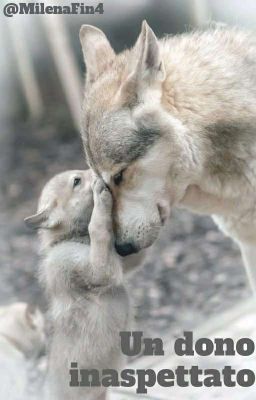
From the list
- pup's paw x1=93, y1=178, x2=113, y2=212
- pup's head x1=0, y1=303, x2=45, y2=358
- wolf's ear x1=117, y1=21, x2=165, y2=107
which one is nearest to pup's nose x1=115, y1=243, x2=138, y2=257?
pup's paw x1=93, y1=178, x2=113, y2=212

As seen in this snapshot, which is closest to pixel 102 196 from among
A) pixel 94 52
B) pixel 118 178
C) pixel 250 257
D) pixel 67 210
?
pixel 118 178

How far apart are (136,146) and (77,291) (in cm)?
72

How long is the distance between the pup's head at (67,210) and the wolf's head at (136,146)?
27 cm

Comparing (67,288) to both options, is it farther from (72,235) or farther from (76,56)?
(76,56)

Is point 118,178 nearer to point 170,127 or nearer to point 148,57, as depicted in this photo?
point 170,127

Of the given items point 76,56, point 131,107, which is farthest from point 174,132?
point 76,56

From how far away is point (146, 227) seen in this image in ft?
10.7

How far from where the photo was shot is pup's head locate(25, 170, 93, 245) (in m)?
3.52

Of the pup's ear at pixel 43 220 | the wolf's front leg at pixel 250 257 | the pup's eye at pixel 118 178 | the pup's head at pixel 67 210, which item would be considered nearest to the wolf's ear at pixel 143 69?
the pup's eye at pixel 118 178

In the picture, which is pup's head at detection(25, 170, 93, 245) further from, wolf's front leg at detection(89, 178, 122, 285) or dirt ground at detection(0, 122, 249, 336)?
dirt ground at detection(0, 122, 249, 336)

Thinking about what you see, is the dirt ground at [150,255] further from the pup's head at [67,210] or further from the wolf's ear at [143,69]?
the wolf's ear at [143,69]

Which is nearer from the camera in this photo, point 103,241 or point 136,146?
point 136,146

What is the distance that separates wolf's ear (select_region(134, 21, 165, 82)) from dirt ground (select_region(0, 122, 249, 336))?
207cm

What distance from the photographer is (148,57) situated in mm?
3137
